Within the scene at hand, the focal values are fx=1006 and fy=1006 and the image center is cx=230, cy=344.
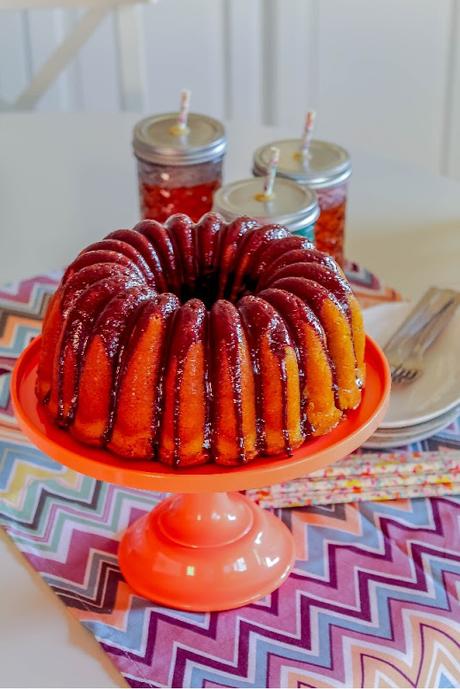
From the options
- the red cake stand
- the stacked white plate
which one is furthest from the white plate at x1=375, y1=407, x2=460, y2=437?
the red cake stand

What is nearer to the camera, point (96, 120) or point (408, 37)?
point (96, 120)

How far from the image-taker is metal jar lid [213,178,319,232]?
41.1 inches

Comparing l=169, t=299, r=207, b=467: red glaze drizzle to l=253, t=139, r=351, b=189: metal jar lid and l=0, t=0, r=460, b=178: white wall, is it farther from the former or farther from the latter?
l=0, t=0, r=460, b=178: white wall

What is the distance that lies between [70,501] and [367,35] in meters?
1.85

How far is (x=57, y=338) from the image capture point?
30.2 inches

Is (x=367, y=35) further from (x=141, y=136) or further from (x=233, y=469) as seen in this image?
(x=233, y=469)

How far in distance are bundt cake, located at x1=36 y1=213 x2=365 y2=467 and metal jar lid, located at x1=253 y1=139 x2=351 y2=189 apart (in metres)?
0.41

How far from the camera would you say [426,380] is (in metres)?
1.02

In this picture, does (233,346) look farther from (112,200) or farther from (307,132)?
(112,200)

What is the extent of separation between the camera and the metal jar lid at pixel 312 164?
1.17m

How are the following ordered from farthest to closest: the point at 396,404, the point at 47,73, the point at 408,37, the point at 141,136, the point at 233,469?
the point at 408,37 → the point at 47,73 → the point at 141,136 → the point at 396,404 → the point at 233,469

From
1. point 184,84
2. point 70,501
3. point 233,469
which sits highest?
point 233,469

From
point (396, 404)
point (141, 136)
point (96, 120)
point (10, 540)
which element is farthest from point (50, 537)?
→ point (96, 120)

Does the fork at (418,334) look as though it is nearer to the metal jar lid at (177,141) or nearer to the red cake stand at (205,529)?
the red cake stand at (205,529)
